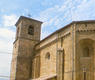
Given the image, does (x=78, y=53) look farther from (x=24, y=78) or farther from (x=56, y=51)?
(x=24, y=78)

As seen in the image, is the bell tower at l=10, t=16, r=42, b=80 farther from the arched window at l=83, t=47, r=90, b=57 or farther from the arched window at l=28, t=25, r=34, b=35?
the arched window at l=83, t=47, r=90, b=57

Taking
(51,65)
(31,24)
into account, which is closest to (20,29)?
(31,24)

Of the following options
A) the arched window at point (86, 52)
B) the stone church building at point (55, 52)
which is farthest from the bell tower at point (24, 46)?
the arched window at point (86, 52)

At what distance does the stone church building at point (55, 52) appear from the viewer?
1777 centimetres

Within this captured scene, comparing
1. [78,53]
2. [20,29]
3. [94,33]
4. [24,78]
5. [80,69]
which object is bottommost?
[24,78]

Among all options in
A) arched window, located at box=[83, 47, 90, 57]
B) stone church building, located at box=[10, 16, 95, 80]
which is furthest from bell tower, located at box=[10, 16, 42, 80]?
arched window, located at box=[83, 47, 90, 57]

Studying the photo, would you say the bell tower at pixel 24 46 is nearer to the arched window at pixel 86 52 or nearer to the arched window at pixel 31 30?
Result: the arched window at pixel 31 30

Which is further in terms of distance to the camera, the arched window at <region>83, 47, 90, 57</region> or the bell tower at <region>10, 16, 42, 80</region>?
the bell tower at <region>10, 16, 42, 80</region>

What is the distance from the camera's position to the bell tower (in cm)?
2659

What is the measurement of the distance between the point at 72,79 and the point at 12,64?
46.3 feet

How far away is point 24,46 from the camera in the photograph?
27906 mm

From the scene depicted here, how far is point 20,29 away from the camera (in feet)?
94.7

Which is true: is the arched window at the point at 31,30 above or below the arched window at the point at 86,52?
above

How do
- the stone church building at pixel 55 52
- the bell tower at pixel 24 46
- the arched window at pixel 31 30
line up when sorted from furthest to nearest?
the arched window at pixel 31 30 < the bell tower at pixel 24 46 < the stone church building at pixel 55 52
